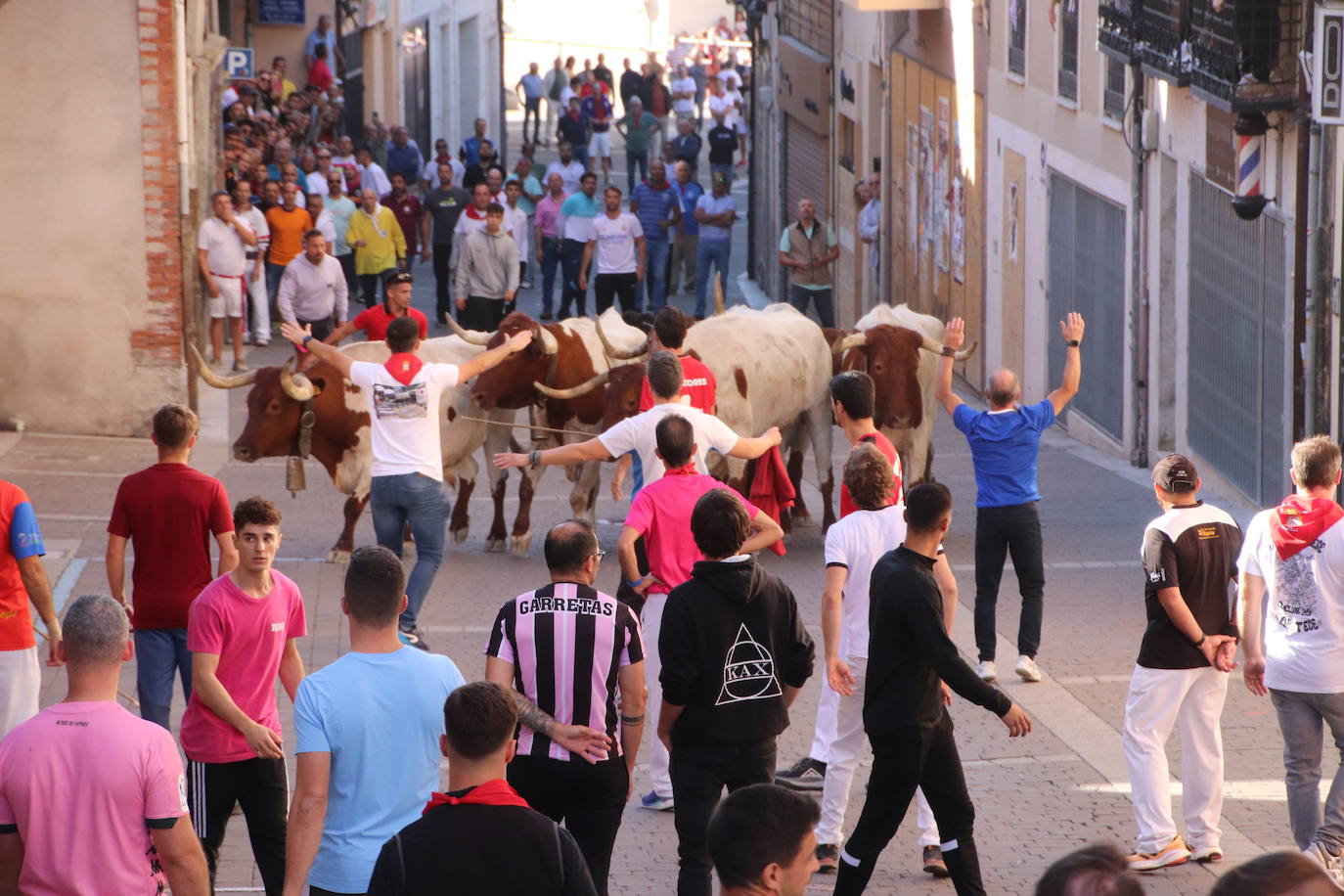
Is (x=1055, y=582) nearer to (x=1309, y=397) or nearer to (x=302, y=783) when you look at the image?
(x=1309, y=397)

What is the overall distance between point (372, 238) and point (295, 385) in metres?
11.7

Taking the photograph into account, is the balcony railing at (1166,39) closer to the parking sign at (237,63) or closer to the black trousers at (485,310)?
the black trousers at (485,310)

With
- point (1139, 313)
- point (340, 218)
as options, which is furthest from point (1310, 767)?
point (340, 218)

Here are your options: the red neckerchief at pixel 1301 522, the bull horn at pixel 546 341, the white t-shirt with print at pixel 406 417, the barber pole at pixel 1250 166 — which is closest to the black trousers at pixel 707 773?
the red neckerchief at pixel 1301 522

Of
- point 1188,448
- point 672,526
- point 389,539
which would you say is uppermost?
point 672,526

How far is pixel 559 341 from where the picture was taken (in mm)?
13672

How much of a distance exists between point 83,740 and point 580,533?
1.73 m

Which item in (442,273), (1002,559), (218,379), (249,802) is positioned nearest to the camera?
(249,802)

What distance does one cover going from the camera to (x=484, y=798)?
455cm

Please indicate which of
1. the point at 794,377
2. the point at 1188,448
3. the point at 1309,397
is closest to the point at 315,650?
the point at 794,377

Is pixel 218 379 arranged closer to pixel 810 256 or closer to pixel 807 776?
pixel 807 776

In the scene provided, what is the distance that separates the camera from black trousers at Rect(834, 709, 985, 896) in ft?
21.4

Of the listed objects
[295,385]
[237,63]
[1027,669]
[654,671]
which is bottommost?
[1027,669]

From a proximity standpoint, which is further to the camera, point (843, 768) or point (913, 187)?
point (913, 187)
